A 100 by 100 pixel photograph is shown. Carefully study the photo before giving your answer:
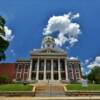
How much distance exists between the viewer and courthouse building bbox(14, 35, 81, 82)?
78.4 meters

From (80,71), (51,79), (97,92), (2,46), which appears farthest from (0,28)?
(80,71)

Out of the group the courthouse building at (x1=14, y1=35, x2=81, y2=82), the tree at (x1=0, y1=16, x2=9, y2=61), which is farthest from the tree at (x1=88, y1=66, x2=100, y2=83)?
the tree at (x1=0, y1=16, x2=9, y2=61)

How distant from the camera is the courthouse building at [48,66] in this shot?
257ft

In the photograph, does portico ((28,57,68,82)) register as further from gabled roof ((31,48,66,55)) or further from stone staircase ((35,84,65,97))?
stone staircase ((35,84,65,97))

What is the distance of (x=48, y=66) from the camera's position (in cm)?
8162

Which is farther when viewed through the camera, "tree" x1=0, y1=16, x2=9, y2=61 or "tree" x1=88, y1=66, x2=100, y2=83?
"tree" x1=88, y1=66, x2=100, y2=83

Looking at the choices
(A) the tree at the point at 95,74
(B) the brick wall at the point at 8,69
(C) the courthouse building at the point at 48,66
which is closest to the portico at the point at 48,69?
(C) the courthouse building at the point at 48,66

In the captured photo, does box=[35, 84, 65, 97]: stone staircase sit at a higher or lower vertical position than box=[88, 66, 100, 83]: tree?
lower

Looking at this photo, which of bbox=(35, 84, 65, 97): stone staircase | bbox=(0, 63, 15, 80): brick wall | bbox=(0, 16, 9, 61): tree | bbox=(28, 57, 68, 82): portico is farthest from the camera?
bbox=(0, 63, 15, 80): brick wall

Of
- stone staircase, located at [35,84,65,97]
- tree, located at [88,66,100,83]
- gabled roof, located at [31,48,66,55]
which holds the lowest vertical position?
stone staircase, located at [35,84,65,97]

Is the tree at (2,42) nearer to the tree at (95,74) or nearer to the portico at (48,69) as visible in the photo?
the portico at (48,69)

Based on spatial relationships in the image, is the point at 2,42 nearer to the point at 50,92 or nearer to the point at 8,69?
the point at 50,92

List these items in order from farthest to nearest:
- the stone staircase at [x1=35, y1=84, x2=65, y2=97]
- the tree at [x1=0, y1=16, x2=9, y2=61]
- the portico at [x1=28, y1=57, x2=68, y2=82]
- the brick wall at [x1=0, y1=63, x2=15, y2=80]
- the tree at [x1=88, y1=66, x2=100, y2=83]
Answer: the brick wall at [x1=0, y1=63, x2=15, y2=80] → the portico at [x1=28, y1=57, x2=68, y2=82] → the tree at [x1=88, y1=66, x2=100, y2=83] → the tree at [x1=0, y1=16, x2=9, y2=61] → the stone staircase at [x1=35, y1=84, x2=65, y2=97]

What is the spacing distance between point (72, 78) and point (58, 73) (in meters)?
5.42
